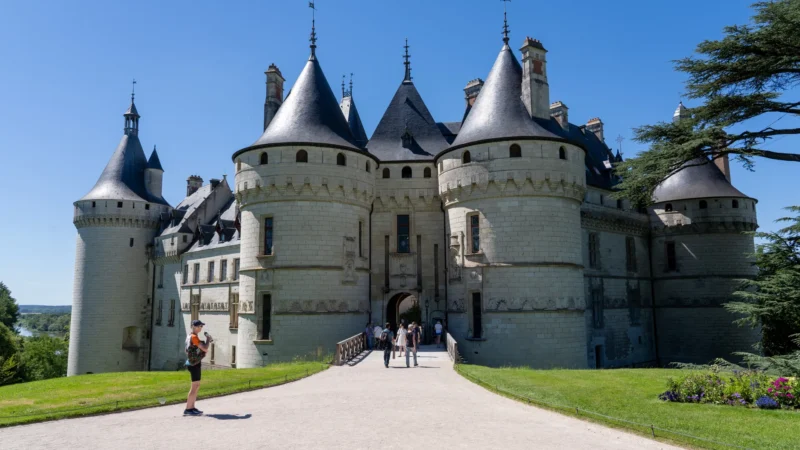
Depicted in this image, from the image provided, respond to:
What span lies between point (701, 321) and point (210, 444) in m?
35.1

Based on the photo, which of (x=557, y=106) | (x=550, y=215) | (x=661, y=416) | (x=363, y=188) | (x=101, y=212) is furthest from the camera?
(x=101, y=212)

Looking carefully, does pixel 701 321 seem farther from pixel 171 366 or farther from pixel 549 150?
pixel 171 366

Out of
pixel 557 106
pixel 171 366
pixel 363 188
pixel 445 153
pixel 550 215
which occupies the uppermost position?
pixel 557 106

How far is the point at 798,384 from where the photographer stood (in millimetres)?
11078

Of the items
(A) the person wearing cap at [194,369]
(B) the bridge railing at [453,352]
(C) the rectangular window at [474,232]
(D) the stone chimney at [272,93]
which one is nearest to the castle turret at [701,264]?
(C) the rectangular window at [474,232]

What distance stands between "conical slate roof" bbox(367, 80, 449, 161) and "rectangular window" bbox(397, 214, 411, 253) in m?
3.09

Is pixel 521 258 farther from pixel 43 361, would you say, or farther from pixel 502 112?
pixel 43 361

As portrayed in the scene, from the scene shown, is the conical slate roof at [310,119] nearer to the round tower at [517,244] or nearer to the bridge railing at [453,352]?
the round tower at [517,244]

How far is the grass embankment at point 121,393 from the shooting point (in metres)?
11.1

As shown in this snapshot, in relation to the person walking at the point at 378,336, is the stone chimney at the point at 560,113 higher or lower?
higher

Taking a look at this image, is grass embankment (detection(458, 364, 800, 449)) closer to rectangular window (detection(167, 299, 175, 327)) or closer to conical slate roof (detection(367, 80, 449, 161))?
conical slate roof (detection(367, 80, 449, 161))

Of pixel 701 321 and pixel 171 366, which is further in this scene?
pixel 171 366

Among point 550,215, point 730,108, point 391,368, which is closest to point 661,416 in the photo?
point 391,368

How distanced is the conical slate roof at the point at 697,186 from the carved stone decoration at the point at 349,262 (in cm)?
2156
